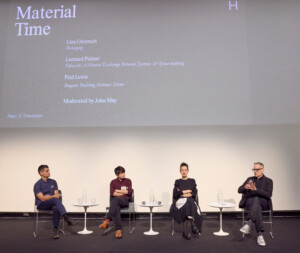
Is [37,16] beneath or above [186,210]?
above

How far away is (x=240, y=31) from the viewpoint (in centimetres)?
462

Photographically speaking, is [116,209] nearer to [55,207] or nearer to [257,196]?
[55,207]

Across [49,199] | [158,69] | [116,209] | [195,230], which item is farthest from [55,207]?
[158,69]

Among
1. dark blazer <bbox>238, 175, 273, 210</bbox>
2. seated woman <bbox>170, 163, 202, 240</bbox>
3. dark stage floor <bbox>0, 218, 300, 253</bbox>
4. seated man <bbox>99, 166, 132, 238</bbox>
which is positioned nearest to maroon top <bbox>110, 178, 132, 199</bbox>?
seated man <bbox>99, 166, 132, 238</bbox>

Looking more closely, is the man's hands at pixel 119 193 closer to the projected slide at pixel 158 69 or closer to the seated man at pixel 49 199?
the seated man at pixel 49 199

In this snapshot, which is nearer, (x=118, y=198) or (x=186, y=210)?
(x=186, y=210)

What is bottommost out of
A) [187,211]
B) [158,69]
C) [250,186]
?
[187,211]

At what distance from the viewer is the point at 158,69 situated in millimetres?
4625

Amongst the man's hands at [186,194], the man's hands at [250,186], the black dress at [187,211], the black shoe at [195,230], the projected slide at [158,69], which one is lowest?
the black shoe at [195,230]

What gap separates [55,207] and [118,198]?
0.84 meters

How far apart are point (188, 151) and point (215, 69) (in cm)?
154

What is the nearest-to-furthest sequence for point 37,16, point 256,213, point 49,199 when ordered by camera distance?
point 256,213, point 49,199, point 37,16

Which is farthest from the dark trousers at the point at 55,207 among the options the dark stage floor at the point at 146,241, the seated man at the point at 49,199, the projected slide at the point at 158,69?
the projected slide at the point at 158,69

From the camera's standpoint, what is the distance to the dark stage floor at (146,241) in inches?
132
